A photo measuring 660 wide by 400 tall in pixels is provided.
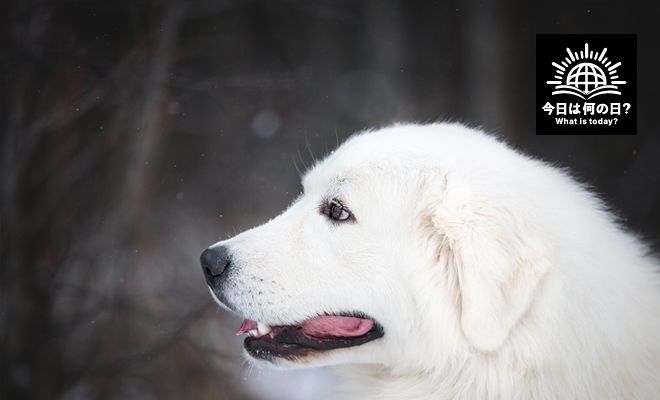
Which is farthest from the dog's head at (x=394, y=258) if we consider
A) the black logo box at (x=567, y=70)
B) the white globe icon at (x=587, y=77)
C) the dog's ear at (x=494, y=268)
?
the black logo box at (x=567, y=70)

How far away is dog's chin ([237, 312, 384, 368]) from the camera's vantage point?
2.38 metres

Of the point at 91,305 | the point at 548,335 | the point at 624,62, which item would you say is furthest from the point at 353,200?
the point at 91,305

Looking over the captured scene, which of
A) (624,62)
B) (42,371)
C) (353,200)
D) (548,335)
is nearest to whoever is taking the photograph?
(548,335)

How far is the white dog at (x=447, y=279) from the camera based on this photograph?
209 cm

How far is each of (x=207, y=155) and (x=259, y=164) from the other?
Result: 490 millimetres

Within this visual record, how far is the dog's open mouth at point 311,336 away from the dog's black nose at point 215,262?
22cm

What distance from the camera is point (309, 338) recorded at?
2424mm

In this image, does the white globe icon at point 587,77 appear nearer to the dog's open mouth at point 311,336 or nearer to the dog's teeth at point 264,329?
the dog's open mouth at point 311,336

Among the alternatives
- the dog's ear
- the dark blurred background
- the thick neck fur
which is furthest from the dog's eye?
the dark blurred background

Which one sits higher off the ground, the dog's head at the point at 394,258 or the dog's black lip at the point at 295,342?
the dog's head at the point at 394,258

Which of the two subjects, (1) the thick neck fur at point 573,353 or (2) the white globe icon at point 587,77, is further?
(2) the white globe icon at point 587,77

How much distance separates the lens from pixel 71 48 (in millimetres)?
6336

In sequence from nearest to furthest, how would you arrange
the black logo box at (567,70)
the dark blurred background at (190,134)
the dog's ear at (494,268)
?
the dog's ear at (494,268)
the black logo box at (567,70)
the dark blurred background at (190,134)

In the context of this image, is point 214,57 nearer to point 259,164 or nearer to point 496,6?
point 259,164
